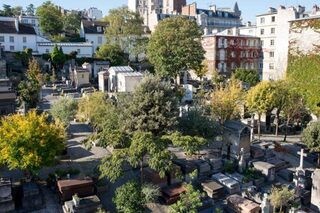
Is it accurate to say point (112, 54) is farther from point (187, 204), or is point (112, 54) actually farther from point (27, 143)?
point (187, 204)

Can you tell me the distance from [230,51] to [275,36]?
8402 millimetres

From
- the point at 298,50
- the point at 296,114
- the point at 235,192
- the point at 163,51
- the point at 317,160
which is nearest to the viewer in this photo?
the point at 235,192

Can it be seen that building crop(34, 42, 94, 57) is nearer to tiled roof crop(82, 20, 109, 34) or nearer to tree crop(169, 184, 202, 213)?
tiled roof crop(82, 20, 109, 34)

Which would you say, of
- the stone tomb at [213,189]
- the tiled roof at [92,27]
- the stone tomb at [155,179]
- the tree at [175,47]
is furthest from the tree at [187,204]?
the tiled roof at [92,27]

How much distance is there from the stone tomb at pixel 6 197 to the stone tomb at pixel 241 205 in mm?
11884

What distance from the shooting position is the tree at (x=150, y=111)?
21391 mm

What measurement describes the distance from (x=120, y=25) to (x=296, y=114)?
3929 centimetres

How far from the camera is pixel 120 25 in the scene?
60031 millimetres

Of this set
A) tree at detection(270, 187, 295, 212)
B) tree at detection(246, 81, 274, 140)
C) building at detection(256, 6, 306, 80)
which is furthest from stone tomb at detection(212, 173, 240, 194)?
building at detection(256, 6, 306, 80)

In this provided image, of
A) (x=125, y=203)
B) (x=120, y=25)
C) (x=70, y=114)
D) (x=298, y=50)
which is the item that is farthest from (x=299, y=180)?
(x=120, y=25)

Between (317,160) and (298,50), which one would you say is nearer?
(317,160)

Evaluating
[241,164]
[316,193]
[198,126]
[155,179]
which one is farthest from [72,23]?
[316,193]

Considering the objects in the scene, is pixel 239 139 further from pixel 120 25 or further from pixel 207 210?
pixel 120 25

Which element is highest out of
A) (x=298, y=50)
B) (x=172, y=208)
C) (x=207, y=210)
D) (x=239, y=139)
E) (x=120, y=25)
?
(x=120, y=25)
